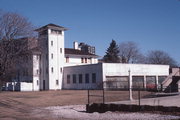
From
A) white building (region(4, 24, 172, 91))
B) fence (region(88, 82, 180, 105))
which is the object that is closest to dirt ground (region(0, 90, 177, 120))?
fence (region(88, 82, 180, 105))

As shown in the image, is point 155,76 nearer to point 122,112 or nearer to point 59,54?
point 59,54

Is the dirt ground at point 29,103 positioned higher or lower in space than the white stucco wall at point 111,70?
lower

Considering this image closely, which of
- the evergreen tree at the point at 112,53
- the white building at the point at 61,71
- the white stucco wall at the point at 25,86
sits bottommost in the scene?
the white stucco wall at the point at 25,86

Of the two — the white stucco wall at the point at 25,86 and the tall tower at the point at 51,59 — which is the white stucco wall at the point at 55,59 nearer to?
the tall tower at the point at 51,59

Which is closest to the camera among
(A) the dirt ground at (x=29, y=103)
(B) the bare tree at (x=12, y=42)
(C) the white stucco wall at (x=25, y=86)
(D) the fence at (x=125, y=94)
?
(A) the dirt ground at (x=29, y=103)

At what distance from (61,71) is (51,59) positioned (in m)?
4.06

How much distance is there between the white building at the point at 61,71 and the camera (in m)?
62.2

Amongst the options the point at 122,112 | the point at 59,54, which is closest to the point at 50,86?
the point at 59,54

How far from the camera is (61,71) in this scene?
71.1 metres

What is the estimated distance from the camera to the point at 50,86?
6875 cm

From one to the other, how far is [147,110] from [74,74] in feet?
165

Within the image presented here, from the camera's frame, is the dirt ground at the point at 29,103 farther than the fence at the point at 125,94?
No

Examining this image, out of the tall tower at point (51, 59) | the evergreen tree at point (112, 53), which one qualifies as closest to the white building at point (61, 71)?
the tall tower at point (51, 59)

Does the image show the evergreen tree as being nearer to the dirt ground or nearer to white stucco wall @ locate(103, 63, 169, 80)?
white stucco wall @ locate(103, 63, 169, 80)
